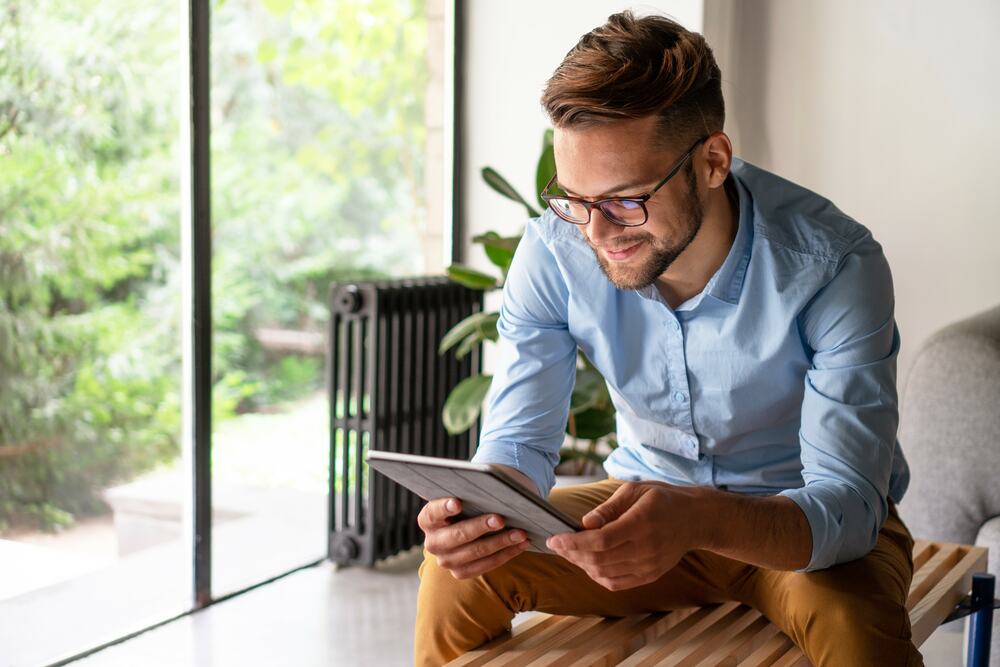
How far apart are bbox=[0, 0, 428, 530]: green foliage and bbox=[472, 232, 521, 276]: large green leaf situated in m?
0.95

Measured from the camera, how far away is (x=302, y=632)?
2.66 m

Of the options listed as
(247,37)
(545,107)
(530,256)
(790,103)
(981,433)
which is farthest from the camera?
(247,37)

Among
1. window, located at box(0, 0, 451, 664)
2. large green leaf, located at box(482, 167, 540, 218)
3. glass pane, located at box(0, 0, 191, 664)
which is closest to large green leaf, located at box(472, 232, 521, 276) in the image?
large green leaf, located at box(482, 167, 540, 218)

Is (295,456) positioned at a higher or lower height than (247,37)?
lower

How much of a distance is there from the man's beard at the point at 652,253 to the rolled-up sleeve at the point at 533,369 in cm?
15

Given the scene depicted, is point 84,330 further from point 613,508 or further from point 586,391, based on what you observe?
point 613,508

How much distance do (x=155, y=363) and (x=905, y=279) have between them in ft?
7.21

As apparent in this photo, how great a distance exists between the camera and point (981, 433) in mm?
2340

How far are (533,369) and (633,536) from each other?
479mm

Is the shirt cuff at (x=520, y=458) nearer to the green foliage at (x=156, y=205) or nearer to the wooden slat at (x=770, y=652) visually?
the wooden slat at (x=770, y=652)

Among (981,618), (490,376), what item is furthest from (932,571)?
(490,376)

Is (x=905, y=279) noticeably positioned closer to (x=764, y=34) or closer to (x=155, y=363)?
(x=764, y=34)

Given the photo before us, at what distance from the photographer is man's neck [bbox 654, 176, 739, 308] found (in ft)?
5.47

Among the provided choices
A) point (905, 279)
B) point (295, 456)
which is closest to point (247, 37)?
point (295, 456)
